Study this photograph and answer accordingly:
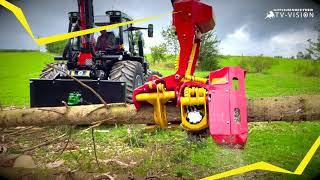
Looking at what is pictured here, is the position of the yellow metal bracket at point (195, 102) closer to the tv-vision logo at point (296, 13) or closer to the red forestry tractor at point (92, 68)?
the tv-vision logo at point (296, 13)

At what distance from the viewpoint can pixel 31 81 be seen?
4684mm

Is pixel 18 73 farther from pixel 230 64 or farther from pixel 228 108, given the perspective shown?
pixel 228 108

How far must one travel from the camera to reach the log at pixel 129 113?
191cm

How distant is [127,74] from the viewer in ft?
15.5

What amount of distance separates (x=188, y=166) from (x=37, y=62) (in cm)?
268

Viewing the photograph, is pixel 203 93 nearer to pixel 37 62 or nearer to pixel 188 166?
pixel 188 166

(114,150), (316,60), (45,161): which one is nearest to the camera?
(45,161)

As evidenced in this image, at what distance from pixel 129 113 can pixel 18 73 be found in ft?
9.29

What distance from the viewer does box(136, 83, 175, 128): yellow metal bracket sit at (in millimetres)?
1958

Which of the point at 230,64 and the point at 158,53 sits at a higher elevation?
the point at 158,53

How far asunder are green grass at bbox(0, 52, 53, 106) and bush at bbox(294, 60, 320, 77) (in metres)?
3.29

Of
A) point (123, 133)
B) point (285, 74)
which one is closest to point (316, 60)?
point (285, 74)

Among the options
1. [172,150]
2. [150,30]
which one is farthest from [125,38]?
[172,150]

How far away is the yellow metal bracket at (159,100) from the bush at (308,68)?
3.78 metres
